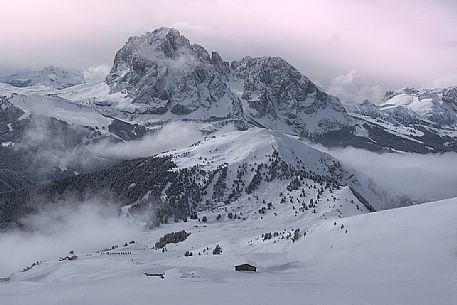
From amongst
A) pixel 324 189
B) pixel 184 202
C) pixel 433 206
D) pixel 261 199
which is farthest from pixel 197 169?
pixel 433 206

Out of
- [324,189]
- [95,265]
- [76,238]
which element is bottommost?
[76,238]

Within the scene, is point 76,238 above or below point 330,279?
below

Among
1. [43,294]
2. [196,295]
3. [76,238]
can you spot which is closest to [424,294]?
[196,295]

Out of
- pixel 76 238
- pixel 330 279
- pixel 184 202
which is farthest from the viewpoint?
pixel 184 202

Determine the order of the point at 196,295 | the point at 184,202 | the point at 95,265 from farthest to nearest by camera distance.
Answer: the point at 184,202 → the point at 95,265 → the point at 196,295

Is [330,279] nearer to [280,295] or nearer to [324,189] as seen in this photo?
[280,295]

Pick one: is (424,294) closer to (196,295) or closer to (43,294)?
(196,295)

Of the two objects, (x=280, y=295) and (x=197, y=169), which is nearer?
(x=280, y=295)
